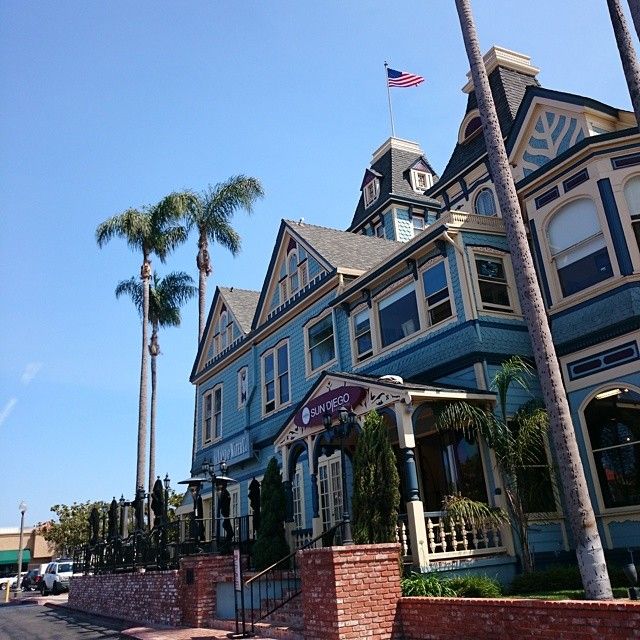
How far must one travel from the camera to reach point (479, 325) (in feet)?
45.6

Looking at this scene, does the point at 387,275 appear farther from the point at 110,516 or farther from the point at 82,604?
the point at 82,604

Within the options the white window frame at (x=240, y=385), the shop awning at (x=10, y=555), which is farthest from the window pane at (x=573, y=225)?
the shop awning at (x=10, y=555)

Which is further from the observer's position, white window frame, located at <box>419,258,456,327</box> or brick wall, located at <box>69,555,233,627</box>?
white window frame, located at <box>419,258,456,327</box>

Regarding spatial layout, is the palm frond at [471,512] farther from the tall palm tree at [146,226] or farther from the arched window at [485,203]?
the tall palm tree at [146,226]

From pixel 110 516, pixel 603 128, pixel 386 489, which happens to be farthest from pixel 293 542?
pixel 603 128

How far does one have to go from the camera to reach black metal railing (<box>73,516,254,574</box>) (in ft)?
51.8

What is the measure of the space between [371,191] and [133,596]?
63.4 feet

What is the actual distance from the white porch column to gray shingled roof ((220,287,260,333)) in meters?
13.7

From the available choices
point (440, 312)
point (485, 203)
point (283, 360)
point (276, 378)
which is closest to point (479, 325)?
point (440, 312)

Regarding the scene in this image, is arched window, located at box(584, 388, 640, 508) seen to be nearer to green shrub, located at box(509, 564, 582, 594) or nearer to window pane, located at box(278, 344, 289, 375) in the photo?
green shrub, located at box(509, 564, 582, 594)

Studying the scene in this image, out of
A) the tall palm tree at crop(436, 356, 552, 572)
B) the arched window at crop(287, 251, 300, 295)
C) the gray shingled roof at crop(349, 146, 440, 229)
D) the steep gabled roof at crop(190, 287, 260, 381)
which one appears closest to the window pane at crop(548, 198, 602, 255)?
the tall palm tree at crop(436, 356, 552, 572)

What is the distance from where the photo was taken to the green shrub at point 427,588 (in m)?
9.80

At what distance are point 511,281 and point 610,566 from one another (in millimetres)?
6485

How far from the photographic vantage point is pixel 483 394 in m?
13.0
